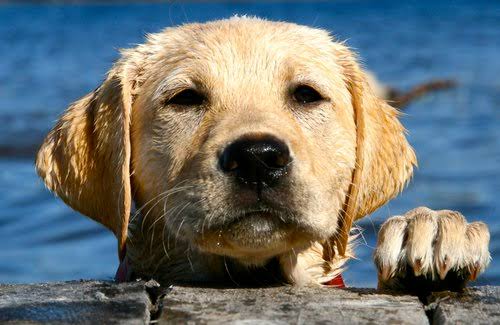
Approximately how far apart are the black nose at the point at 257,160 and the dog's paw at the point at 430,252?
61 cm

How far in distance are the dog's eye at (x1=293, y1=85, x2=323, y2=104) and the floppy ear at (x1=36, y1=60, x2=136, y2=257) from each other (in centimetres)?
85

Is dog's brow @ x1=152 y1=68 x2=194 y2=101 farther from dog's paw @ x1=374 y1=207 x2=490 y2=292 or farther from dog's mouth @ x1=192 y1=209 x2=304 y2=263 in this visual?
dog's paw @ x1=374 y1=207 x2=490 y2=292

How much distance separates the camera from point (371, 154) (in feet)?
17.9

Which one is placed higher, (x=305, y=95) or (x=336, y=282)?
(x=305, y=95)

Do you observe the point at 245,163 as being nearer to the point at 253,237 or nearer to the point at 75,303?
the point at 253,237

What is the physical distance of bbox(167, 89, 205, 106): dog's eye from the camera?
5.19 metres

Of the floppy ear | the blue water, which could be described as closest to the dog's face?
the floppy ear

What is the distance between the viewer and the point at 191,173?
15.3 feet

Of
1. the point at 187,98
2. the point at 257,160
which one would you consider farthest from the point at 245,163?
the point at 187,98

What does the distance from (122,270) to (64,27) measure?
124 ft

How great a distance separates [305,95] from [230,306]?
1540 millimetres

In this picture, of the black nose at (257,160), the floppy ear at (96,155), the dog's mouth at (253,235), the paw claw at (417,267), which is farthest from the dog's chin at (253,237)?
the floppy ear at (96,155)

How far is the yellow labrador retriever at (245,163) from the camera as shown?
175 inches

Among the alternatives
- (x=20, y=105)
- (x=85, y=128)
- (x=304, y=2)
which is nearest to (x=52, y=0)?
(x=304, y=2)
